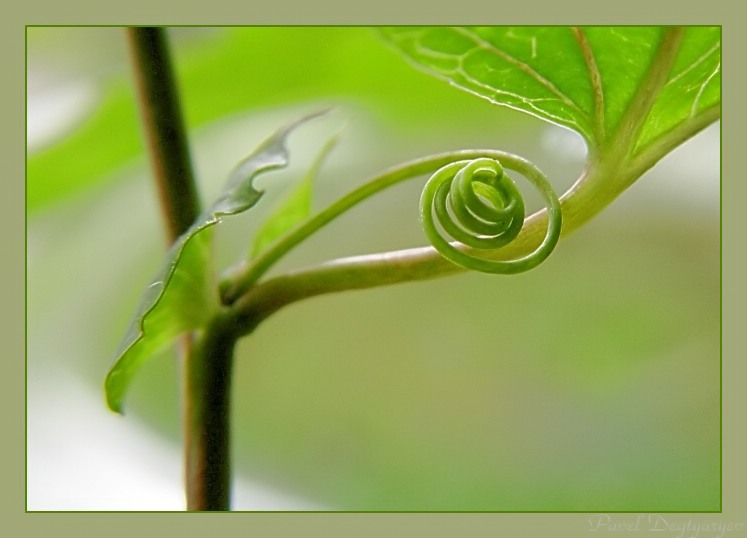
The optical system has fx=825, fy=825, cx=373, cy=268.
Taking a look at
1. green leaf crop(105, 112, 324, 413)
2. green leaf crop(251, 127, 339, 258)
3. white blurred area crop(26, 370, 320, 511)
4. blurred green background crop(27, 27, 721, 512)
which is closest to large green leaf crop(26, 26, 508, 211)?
blurred green background crop(27, 27, 721, 512)

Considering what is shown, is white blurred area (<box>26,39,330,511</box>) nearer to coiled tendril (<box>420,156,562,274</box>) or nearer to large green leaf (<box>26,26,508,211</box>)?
large green leaf (<box>26,26,508,211</box>)

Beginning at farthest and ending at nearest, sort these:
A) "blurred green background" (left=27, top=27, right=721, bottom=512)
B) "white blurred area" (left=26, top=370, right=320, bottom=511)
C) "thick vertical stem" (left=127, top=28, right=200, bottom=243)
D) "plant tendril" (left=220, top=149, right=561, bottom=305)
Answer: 1. "blurred green background" (left=27, top=27, right=721, bottom=512)
2. "white blurred area" (left=26, top=370, right=320, bottom=511)
3. "thick vertical stem" (left=127, top=28, right=200, bottom=243)
4. "plant tendril" (left=220, top=149, right=561, bottom=305)

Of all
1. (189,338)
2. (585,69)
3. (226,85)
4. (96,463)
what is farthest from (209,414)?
(226,85)

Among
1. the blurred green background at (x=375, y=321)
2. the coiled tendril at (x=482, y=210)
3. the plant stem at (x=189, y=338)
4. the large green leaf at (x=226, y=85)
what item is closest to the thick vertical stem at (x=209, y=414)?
the plant stem at (x=189, y=338)

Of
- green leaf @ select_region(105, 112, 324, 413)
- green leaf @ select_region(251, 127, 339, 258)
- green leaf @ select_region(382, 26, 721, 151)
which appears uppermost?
green leaf @ select_region(382, 26, 721, 151)

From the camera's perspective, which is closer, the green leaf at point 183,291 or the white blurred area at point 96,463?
the green leaf at point 183,291

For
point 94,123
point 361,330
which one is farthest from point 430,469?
point 94,123

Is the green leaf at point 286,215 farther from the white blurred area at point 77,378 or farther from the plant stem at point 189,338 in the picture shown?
the white blurred area at point 77,378
